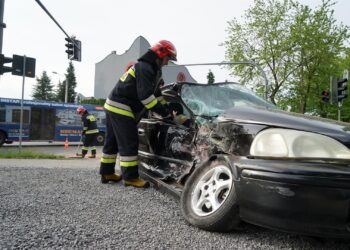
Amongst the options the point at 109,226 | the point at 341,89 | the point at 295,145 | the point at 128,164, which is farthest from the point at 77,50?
the point at 295,145

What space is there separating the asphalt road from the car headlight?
614 mm

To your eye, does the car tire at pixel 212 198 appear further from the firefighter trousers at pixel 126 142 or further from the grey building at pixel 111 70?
the grey building at pixel 111 70

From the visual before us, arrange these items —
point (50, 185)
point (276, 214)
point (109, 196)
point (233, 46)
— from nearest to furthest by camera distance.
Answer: point (276, 214)
point (109, 196)
point (50, 185)
point (233, 46)

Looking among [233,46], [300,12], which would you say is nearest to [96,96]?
[233,46]

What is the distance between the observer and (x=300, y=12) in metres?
22.7

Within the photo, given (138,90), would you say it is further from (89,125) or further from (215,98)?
(89,125)

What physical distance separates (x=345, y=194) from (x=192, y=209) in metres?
1.12

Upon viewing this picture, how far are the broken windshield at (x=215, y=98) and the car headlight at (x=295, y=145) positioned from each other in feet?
4.15

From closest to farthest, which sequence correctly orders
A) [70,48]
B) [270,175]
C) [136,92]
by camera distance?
[270,175] < [136,92] < [70,48]

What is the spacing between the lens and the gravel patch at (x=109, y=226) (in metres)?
2.07

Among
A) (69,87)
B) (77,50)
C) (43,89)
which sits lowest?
(77,50)

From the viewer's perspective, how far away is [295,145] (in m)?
2.05

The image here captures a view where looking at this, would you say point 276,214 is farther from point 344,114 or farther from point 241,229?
point 344,114

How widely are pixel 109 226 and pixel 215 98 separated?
6.61 ft
